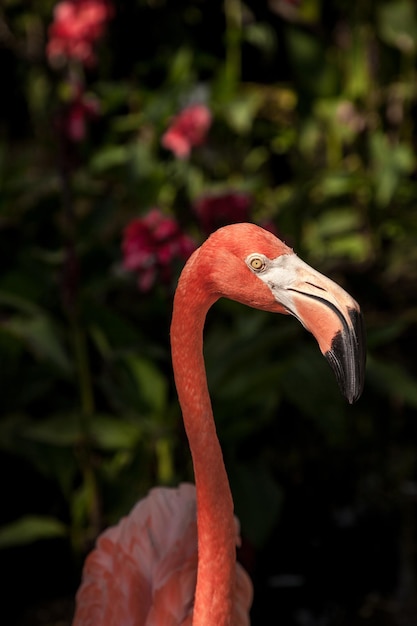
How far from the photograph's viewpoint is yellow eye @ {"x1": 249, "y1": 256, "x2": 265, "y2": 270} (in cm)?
138

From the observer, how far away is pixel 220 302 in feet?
10.8

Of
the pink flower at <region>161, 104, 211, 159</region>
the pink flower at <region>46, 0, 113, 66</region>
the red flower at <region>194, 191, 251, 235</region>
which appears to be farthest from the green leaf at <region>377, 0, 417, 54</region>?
the red flower at <region>194, 191, 251, 235</region>

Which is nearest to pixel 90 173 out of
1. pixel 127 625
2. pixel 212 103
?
pixel 212 103

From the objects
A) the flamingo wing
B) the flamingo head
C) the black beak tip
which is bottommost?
the flamingo wing

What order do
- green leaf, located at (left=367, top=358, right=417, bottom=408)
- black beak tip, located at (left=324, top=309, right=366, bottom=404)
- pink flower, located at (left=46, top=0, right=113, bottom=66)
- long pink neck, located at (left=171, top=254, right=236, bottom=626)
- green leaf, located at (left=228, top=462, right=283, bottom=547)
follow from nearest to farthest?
black beak tip, located at (left=324, top=309, right=366, bottom=404) < long pink neck, located at (left=171, top=254, right=236, bottom=626) < green leaf, located at (left=228, top=462, right=283, bottom=547) < green leaf, located at (left=367, top=358, right=417, bottom=408) < pink flower, located at (left=46, top=0, right=113, bottom=66)

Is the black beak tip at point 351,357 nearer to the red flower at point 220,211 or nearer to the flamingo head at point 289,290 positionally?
the flamingo head at point 289,290

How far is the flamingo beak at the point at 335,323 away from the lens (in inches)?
50.9

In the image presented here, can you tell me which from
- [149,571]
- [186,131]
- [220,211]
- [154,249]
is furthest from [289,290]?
[186,131]

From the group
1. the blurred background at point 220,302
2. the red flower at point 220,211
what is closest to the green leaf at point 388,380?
the blurred background at point 220,302

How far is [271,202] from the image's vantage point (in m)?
4.82

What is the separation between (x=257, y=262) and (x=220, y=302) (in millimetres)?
1920

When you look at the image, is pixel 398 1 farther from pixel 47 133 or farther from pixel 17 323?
pixel 17 323

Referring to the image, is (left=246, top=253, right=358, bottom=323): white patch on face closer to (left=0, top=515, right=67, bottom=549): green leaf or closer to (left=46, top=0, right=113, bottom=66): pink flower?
(left=0, top=515, right=67, bottom=549): green leaf

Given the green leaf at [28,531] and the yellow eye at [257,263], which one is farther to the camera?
the green leaf at [28,531]
